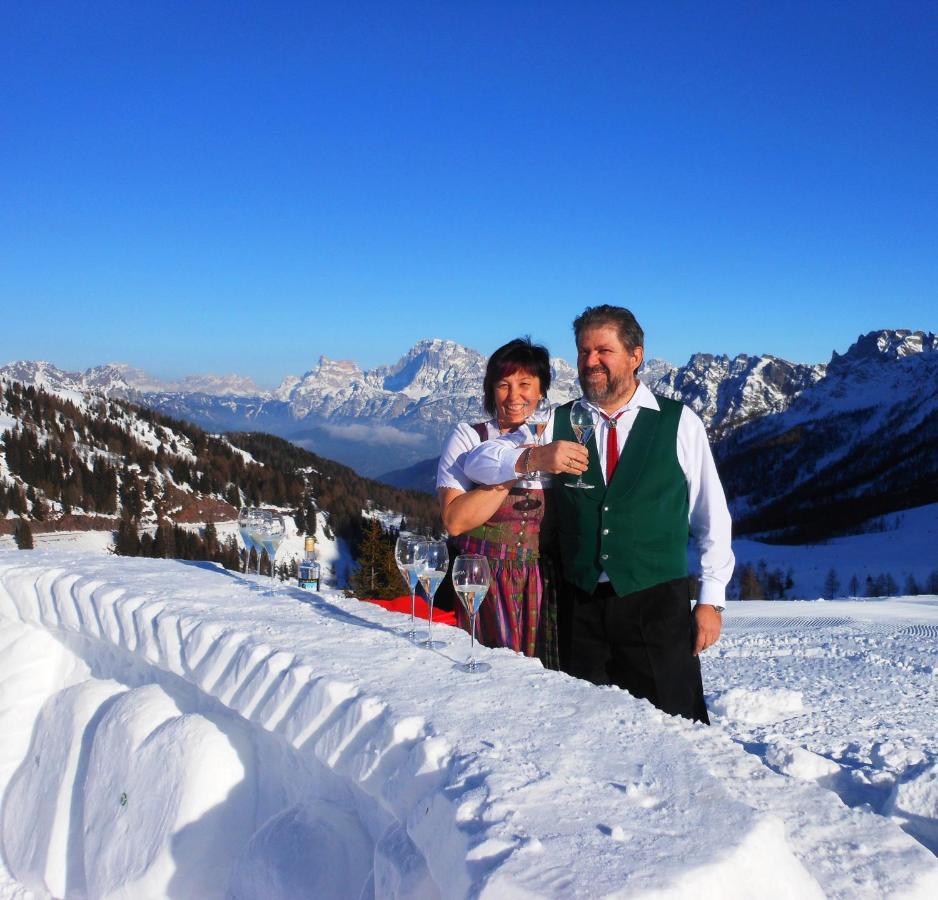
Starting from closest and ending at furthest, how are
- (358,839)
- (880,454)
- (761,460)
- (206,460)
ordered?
(358,839) < (206,460) < (880,454) < (761,460)

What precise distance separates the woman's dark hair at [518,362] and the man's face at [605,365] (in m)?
0.19

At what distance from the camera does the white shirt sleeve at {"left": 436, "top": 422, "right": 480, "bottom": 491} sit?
3.68 meters

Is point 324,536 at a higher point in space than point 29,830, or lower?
lower

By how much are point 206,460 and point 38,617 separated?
107 m

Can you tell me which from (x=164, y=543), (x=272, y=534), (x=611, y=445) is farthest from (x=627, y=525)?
(x=164, y=543)

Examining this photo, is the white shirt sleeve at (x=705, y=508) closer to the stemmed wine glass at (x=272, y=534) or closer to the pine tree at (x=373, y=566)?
the stemmed wine glass at (x=272, y=534)

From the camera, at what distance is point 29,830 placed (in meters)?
3.91

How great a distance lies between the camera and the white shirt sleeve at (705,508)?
12.3 feet

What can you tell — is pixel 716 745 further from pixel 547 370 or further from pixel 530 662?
pixel 547 370

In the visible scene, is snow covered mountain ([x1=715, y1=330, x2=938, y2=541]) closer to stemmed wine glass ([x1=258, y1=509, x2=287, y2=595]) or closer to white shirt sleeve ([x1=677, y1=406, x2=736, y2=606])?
white shirt sleeve ([x1=677, y1=406, x2=736, y2=606])

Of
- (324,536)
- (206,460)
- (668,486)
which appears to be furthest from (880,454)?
(668,486)

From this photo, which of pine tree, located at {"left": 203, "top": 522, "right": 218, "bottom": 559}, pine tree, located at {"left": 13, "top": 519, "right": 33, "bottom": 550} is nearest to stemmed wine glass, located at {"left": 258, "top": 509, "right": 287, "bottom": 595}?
pine tree, located at {"left": 203, "top": 522, "right": 218, "bottom": 559}

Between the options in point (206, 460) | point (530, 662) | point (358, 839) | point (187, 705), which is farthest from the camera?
point (206, 460)

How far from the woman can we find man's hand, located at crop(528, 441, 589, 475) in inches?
17.5
